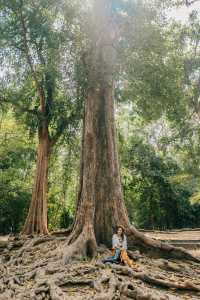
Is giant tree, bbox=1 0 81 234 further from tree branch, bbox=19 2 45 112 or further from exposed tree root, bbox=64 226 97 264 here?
exposed tree root, bbox=64 226 97 264

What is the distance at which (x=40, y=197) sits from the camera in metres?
12.8

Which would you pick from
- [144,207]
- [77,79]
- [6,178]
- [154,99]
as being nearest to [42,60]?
[77,79]

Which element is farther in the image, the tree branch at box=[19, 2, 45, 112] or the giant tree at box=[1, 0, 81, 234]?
the tree branch at box=[19, 2, 45, 112]

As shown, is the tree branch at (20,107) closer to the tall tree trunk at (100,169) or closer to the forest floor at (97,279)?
the tall tree trunk at (100,169)

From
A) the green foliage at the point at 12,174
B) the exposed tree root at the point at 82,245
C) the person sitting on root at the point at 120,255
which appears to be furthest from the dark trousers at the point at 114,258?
the green foliage at the point at 12,174

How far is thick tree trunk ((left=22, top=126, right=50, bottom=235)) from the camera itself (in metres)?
12.2

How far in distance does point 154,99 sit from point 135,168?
1374cm

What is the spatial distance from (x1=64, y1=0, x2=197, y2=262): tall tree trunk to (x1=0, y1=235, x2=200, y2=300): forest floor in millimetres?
491

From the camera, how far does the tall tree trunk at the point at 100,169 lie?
25.8 ft

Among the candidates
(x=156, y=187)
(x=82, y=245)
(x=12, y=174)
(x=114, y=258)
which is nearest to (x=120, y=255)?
(x=114, y=258)

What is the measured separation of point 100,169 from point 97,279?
4106mm

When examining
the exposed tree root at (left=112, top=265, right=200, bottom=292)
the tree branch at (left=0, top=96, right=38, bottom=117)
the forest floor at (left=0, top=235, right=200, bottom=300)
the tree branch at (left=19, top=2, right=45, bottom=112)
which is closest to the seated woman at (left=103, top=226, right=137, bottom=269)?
the forest floor at (left=0, top=235, right=200, bottom=300)

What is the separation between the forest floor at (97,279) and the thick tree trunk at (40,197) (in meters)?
4.50

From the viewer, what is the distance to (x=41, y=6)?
1126 cm
